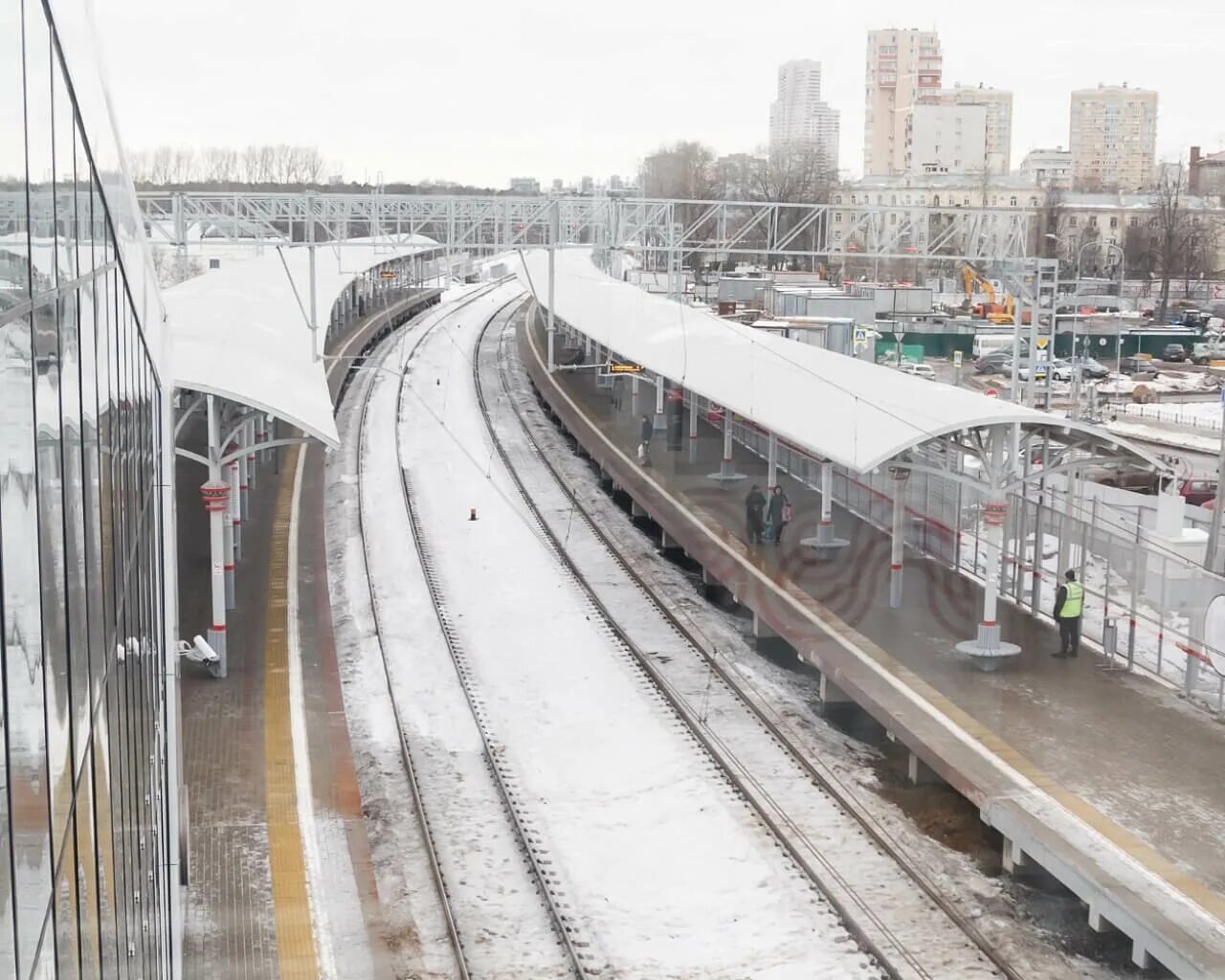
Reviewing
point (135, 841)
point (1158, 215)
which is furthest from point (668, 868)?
point (1158, 215)

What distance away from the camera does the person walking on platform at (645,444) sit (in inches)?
978

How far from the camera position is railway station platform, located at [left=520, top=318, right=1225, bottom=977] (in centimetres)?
907

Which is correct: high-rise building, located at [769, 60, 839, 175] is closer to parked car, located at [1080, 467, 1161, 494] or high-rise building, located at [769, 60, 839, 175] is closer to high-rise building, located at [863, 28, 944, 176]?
high-rise building, located at [863, 28, 944, 176]

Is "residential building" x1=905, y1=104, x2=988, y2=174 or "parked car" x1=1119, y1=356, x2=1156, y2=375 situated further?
"residential building" x1=905, y1=104, x2=988, y2=174

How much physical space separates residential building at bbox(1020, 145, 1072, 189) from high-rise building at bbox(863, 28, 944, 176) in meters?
10.2

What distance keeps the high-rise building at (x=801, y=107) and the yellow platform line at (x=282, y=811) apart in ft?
456

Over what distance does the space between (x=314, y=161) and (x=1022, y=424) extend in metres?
54.7

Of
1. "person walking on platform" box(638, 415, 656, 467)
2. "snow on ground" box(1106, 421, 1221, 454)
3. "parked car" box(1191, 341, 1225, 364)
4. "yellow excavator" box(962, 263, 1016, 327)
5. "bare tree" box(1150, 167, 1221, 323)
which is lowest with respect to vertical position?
"snow on ground" box(1106, 421, 1221, 454)

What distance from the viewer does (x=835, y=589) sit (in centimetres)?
1631

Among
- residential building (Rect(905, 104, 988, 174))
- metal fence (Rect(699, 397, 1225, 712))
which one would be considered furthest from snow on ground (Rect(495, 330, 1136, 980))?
residential building (Rect(905, 104, 988, 174))

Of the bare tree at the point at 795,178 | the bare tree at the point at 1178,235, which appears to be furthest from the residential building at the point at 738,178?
the bare tree at the point at 1178,235

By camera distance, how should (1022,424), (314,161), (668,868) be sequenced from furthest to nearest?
(314,161), (1022,424), (668,868)

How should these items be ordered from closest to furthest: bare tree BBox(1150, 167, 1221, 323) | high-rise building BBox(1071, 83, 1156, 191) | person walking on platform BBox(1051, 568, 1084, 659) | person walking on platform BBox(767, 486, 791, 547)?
person walking on platform BBox(1051, 568, 1084, 659) < person walking on platform BBox(767, 486, 791, 547) < bare tree BBox(1150, 167, 1221, 323) < high-rise building BBox(1071, 83, 1156, 191)

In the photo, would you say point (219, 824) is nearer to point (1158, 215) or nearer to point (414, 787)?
point (414, 787)
